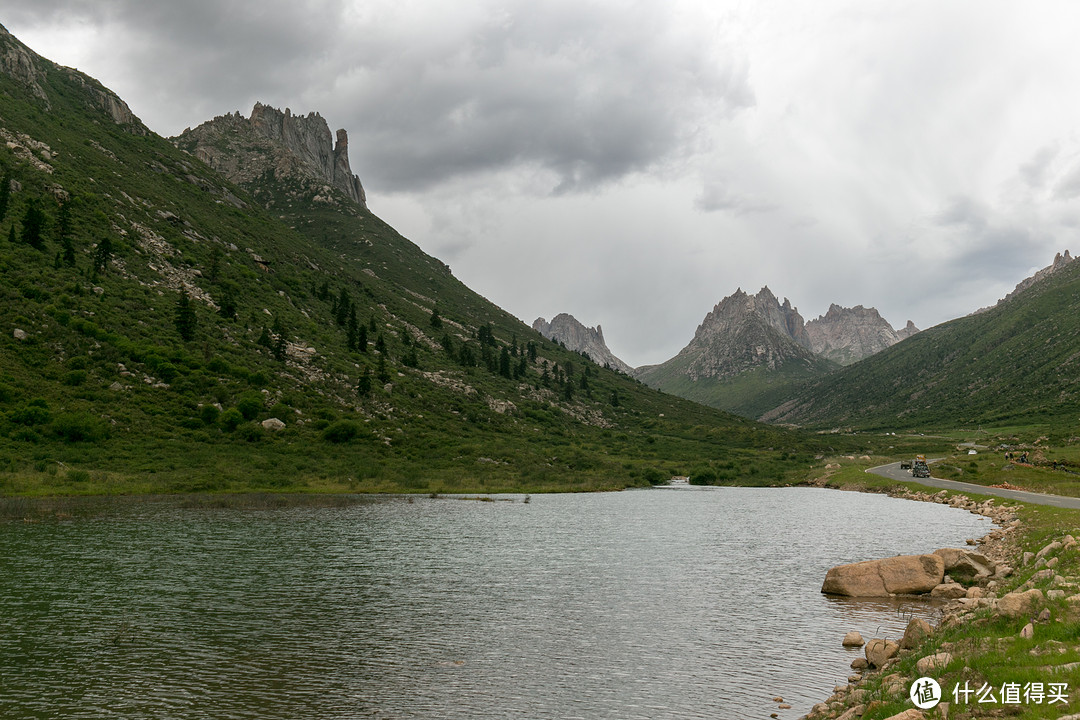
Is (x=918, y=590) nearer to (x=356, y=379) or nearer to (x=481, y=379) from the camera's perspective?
(x=356, y=379)

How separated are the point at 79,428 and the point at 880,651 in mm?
97587

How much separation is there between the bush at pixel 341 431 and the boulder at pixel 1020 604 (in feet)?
350

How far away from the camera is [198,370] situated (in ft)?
358

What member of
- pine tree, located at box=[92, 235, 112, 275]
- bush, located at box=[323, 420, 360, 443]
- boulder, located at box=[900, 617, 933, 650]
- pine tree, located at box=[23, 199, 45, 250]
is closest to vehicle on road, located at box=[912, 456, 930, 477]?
bush, located at box=[323, 420, 360, 443]

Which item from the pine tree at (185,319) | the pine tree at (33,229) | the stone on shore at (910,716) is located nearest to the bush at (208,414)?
the pine tree at (185,319)

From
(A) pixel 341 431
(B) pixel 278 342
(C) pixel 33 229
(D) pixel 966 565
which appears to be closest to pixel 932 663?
(D) pixel 966 565

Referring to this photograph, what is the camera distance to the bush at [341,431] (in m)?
112

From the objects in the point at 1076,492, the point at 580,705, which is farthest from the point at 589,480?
the point at 580,705

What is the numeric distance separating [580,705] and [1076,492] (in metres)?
75.8

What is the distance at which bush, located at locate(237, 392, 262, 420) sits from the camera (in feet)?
349

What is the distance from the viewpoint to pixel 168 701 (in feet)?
61.8

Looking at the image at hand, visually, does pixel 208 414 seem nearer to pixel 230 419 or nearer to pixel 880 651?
pixel 230 419

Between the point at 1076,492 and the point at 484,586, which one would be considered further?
the point at 1076,492

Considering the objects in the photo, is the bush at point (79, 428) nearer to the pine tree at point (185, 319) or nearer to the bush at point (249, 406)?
the bush at point (249, 406)
